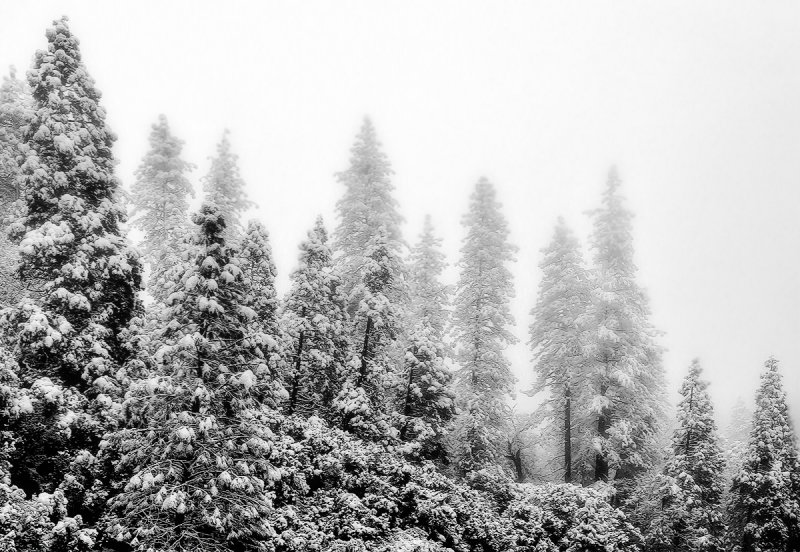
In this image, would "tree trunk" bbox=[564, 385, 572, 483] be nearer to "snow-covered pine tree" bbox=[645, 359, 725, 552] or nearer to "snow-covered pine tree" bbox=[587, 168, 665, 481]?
"snow-covered pine tree" bbox=[587, 168, 665, 481]

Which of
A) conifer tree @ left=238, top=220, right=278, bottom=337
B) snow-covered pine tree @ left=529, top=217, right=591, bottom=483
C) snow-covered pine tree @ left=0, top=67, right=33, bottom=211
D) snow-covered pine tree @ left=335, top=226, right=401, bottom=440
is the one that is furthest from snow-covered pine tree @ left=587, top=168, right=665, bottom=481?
snow-covered pine tree @ left=0, top=67, right=33, bottom=211

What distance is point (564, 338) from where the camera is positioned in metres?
28.4

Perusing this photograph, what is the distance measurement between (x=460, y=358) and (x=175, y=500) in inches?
725

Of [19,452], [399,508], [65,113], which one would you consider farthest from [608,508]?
[65,113]

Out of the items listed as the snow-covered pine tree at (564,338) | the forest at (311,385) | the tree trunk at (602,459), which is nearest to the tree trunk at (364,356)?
the forest at (311,385)

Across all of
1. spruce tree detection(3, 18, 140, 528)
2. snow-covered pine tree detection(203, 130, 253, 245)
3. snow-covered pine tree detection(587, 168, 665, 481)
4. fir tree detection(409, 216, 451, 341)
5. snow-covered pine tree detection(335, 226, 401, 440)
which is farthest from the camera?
fir tree detection(409, 216, 451, 341)

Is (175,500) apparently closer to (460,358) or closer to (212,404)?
(212,404)

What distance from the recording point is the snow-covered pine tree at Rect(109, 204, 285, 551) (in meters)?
12.8

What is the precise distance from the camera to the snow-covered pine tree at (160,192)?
2911cm

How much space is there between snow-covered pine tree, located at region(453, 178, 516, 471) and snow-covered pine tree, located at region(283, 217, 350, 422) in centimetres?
696

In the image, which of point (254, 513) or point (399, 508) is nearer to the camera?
point (254, 513)

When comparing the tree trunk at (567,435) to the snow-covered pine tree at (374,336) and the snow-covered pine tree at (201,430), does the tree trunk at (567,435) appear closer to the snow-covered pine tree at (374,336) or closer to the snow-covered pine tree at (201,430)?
the snow-covered pine tree at (374,336)

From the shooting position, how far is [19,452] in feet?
44.0

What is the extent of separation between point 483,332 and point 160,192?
2022 cm
